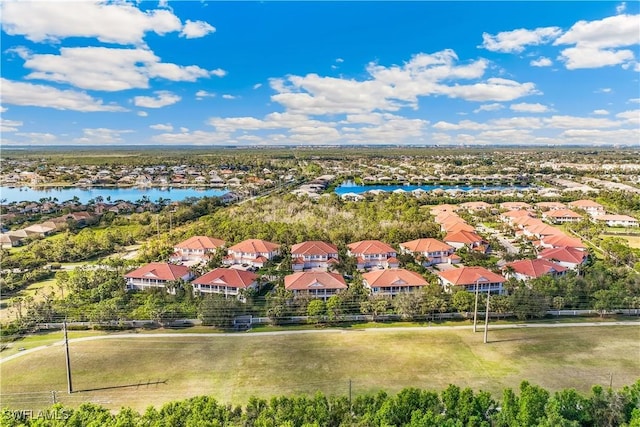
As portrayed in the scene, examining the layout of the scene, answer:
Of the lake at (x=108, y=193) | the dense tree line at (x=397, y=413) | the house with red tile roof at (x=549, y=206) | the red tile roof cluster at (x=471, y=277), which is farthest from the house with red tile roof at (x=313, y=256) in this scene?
the lake at (x=108, y=193)

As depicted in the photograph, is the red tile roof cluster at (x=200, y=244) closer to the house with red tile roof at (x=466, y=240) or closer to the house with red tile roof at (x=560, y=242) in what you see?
the house with red tile roof at (x=466, y=240)

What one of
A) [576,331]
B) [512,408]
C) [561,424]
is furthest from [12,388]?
[576,331]

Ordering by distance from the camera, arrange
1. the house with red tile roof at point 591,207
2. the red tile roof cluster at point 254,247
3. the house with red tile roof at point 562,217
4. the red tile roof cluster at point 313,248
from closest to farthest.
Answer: the red tile roof cluster at point 313,248
the red tile roof cluster at point 254,247
the house with red tile roof at point 562,217
the house with red tile roof at point 591,207

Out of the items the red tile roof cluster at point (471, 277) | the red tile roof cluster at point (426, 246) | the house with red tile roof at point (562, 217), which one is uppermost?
the house with red tile roof at point (562, 217)

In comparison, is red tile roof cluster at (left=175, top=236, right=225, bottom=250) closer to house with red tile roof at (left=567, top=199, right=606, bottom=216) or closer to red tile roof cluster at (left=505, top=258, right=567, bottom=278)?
red tile roof cluster at (left=505, top=258, right=567, bottom=278)

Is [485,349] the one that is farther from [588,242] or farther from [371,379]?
[588,242]
